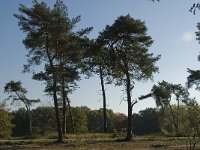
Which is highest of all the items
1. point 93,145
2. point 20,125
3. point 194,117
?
point 20,125

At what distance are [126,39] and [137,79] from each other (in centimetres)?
491

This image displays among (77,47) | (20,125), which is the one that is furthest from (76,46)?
(20,125)

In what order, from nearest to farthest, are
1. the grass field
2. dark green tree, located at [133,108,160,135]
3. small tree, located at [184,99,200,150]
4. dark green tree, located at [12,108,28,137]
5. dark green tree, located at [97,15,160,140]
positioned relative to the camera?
small tree, located at [184,99,200,150], the grass field, dark green tree, located at [97,15,160,140], dark green tree, located at [12,108,28,137], dark green tree, located at [133,108,160,135]

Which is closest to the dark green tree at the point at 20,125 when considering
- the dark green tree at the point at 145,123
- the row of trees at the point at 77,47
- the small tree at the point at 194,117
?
the dark green tree at the point at 145,123

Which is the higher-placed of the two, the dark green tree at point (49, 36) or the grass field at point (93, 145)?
the dark green tree at point (49, 36)

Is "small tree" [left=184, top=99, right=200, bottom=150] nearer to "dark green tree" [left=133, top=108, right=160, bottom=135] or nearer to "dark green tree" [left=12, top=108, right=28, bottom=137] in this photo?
"dark green tree" [left=12, top=108, right=28, bottom=137]

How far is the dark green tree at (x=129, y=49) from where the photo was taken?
45.1 meters

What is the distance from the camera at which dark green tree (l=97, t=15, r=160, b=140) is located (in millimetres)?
45062

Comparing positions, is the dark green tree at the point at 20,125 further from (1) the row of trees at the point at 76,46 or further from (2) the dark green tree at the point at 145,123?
(1) the row of trees at the point at 76,46

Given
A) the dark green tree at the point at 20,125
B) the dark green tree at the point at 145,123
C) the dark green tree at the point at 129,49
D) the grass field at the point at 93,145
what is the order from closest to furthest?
the grass field at the point at 93,145
the dark green tree at the point at 129,49
the dark green tree at the point at 20,125
the dark green tree at the point at 145,123

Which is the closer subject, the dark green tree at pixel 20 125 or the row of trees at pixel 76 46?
the row of trees at pixel 76 46

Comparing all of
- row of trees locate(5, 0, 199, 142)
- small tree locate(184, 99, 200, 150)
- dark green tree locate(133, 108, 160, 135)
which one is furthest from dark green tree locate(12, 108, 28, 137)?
small tree locate(184, 99, 200, 150)

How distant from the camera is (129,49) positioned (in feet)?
150

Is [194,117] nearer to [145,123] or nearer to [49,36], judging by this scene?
[49,36]
